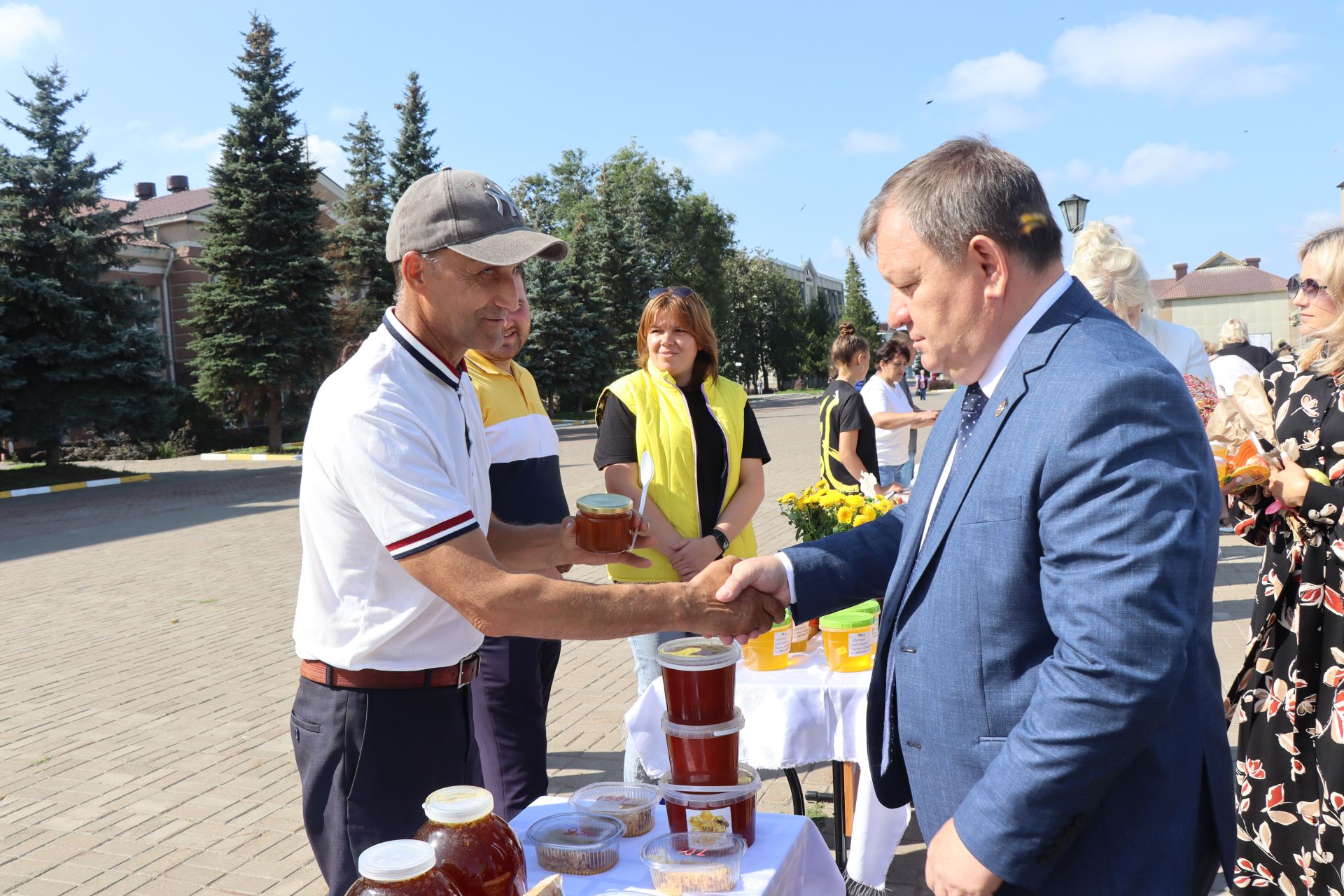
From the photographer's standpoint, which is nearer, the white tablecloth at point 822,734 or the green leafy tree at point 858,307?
the white tablecloth at point 822,734

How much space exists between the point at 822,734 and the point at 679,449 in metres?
1.36

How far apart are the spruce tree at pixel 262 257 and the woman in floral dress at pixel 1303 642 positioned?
26.1m

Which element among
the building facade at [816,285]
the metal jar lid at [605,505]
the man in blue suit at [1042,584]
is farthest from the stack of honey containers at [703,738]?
the building facade at [816,285]

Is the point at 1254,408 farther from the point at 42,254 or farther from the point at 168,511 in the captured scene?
the point at 42,254

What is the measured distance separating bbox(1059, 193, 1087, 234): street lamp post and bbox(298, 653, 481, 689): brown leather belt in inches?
522

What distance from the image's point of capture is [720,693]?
7.04ft

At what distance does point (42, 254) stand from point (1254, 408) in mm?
24377

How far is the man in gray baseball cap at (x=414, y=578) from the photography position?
2.11 m

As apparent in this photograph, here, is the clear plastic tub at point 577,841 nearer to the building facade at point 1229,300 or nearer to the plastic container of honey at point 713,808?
the plastic container of honey at point 713,808

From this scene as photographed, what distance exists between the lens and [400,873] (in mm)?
1386

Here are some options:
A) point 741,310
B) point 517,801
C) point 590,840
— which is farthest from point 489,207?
point 741,310

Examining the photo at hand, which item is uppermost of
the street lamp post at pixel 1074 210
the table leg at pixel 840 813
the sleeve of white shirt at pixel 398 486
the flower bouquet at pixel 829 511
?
the street lamp post at pixel 1074 210

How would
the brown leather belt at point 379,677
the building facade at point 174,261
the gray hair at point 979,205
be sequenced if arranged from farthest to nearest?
the building facade at point 174,261 → the brown leather belt at point 379,677 → the gray hair at point 979,205

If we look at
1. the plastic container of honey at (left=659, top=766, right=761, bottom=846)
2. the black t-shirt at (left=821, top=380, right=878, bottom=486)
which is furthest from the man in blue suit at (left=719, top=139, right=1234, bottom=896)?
the black t-shirt at (left=821, top=380, right=878, bottom=486)
